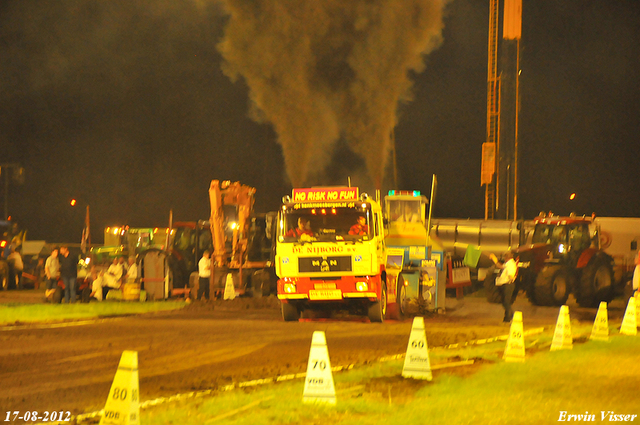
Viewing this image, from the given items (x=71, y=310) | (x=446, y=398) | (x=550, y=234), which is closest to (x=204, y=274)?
(x=71, y=310)

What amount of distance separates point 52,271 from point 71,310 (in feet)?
9.36

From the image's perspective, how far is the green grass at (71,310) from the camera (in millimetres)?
18469

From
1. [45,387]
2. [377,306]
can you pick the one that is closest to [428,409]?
[45,387]

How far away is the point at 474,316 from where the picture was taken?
20641 millimetres

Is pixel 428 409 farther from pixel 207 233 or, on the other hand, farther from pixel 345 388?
pixel 207 233

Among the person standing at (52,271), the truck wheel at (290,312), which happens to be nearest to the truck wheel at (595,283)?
the truck wheel at (290,312)

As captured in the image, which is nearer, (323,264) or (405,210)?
(323,264)

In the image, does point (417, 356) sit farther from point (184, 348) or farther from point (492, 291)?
point (492, 291)

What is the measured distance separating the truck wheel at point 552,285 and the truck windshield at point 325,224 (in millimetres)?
8635

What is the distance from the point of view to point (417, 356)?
9.59m

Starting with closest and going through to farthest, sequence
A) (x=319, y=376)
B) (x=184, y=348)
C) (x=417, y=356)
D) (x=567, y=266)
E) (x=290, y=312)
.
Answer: (x=319, y=376), (x=417, y=356), (x=184, y=348), (x=290, y=312), (x=567, y=266)

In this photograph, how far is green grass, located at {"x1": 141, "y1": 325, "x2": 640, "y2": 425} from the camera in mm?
7746

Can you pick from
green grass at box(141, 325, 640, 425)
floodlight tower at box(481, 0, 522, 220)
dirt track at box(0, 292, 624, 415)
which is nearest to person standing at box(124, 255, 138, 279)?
dirt track at box(0, 292, 624, 415)

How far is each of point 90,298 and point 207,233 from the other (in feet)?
14.1
